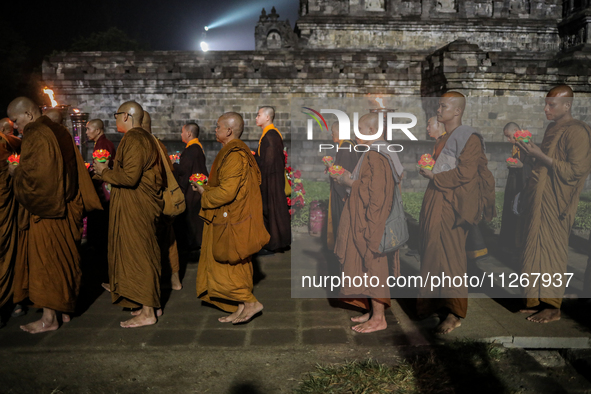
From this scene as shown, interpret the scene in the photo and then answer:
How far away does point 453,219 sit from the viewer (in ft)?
A: 13.4

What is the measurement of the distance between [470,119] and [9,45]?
27.0m

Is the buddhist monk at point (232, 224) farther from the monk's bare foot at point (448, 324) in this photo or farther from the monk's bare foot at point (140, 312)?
the monk's bare foot at point (448, 324)

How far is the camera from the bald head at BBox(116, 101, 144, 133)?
4254 millimetres

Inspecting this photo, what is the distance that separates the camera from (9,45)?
26.9 meters

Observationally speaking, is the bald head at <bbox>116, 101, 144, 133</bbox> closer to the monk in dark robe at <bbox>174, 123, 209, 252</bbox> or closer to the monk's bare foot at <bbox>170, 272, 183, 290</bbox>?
the monk's bare foot at <bbox>170, 272, 183, 290</bbox>

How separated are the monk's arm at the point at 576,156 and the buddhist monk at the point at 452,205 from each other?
2.37 feet

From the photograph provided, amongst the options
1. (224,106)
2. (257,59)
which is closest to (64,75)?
(224,106)

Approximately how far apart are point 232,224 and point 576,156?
3262 millimetres

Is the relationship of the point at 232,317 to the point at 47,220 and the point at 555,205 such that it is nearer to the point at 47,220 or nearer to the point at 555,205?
the point at 47,220

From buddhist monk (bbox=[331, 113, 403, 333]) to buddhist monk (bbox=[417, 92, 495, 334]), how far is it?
15.5 inches

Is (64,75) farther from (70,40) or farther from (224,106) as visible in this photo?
(70,40)

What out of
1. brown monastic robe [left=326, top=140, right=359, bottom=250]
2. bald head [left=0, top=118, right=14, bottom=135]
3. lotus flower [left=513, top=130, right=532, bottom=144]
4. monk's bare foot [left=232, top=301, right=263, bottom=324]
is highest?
bald head [left=0, top=118, right=14, bottom=135]

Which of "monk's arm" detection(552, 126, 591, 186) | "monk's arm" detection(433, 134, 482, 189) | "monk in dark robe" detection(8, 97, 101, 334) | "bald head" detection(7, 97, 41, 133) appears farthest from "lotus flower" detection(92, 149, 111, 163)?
"monk's arm" detection(552, 126, 591, 186)

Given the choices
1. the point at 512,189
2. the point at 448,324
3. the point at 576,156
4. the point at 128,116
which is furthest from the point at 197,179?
the point at 512,189
